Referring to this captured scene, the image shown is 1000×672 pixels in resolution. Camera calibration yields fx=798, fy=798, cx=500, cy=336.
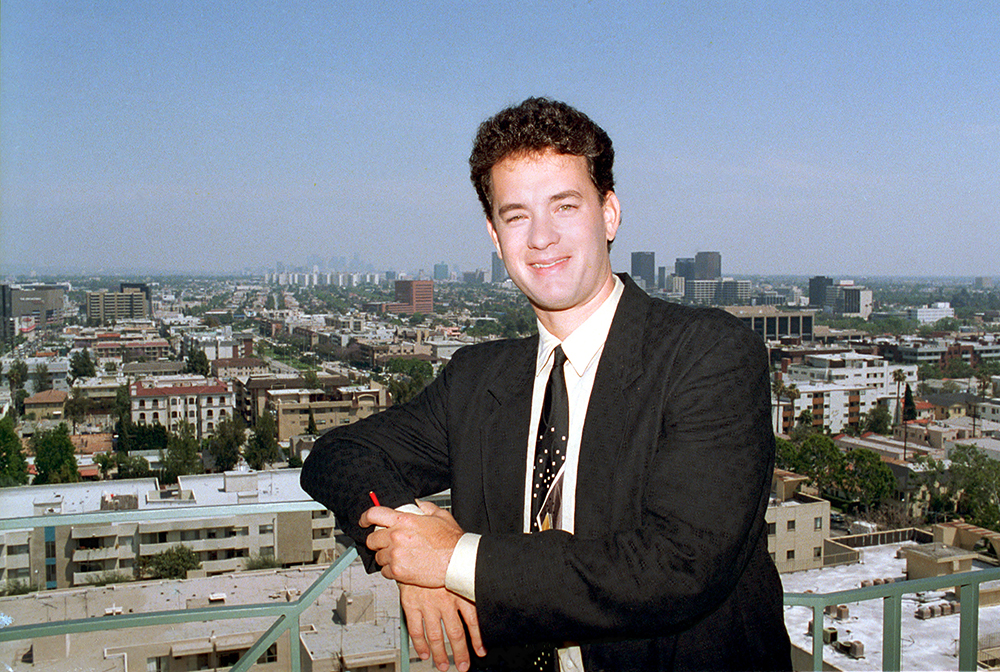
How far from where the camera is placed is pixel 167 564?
6.01 metres

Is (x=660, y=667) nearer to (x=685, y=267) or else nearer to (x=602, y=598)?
(x=602, y=598)

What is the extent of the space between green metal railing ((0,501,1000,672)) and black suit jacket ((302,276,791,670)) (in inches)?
5.0

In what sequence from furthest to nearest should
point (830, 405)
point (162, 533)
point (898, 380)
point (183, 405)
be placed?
point (898, 380) → point (830, 405) → point (183, 405) → point (162, 533)

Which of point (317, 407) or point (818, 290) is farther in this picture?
point (818, 290)

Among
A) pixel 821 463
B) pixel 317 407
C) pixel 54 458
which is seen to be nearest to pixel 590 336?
pixel 821 463

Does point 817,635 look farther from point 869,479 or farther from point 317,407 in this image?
point 317,407

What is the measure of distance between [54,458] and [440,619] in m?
11.5

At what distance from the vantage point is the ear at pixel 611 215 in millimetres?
540

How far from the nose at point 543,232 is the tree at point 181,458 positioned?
1108 centimetres

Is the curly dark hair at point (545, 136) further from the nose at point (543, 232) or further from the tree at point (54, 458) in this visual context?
the tree at point (54, 458)

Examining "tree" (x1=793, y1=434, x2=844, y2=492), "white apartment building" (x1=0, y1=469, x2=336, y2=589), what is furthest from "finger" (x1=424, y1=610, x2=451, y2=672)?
"tree" (x1=793, y1=434, x2=844, y2=492)

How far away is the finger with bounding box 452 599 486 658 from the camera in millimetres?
424

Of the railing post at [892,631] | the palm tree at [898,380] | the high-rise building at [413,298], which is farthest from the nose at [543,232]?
the high-rise building at [413,298]

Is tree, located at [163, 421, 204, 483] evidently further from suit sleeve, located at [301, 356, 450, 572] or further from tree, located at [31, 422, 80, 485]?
suit sleeve, located at [301, 356, 450, 572]
